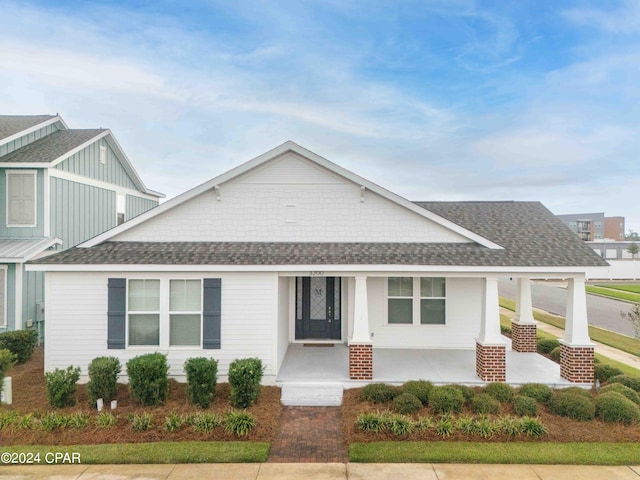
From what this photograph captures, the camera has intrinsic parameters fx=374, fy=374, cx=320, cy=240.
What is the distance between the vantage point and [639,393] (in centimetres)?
855

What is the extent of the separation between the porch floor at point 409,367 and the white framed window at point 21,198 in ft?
33.7

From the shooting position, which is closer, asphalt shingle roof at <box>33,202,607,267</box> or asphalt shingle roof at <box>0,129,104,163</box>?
asphalt shingle roof at <box>33,202,607,267</box>

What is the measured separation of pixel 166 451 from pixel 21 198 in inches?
458

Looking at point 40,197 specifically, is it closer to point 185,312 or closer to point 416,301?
point 185,312

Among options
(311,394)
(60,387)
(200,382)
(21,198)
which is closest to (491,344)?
(311,394)

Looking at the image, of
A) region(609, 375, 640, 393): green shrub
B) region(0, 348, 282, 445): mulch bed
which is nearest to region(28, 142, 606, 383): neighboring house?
region(609, 375, 640, 393): green shrub

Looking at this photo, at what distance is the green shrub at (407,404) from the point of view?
7.45m

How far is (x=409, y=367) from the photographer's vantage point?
10.1 meters

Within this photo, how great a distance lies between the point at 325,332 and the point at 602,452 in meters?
7.75

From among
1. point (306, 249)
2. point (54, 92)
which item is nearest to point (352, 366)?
point (306, 249)

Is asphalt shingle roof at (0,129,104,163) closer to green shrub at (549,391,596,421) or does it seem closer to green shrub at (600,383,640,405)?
green shrub at (549,391,596,421)

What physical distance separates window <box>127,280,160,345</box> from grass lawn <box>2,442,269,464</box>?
3090mm

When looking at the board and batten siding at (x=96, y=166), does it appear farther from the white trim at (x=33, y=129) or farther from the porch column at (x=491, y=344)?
the porch column at (x=491, y=344)

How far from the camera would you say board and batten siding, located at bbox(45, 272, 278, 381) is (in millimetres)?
9258
